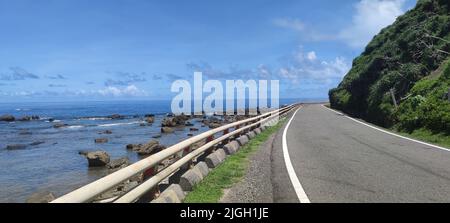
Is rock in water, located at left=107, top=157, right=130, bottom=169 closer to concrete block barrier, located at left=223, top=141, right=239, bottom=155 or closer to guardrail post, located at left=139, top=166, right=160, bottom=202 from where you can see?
concrete block barrier, located at left=223, top=141, right=239, bottom=155

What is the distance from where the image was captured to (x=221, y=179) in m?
9.23

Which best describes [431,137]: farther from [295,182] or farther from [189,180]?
[189,180]

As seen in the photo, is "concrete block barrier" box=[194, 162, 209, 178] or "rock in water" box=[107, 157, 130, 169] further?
"rock in water" box=[107, 157, 130, 169]

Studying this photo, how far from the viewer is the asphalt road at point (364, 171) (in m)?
7.39

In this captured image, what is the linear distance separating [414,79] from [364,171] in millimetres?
19028

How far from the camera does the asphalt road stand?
7.39 m

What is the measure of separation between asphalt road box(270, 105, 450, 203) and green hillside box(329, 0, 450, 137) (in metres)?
4.76

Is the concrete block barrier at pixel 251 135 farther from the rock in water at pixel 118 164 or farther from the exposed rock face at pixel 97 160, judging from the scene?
the exposed rock face at pixel 97 160

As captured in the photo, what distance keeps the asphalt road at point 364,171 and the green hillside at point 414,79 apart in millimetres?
4758

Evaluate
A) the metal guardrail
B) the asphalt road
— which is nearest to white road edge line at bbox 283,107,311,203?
the asphalt road

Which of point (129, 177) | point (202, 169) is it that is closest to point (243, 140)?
point (202, 169)

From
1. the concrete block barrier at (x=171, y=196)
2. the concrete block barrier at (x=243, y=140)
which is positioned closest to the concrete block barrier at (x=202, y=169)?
the concrete block barrier at (x=171, y=196)
